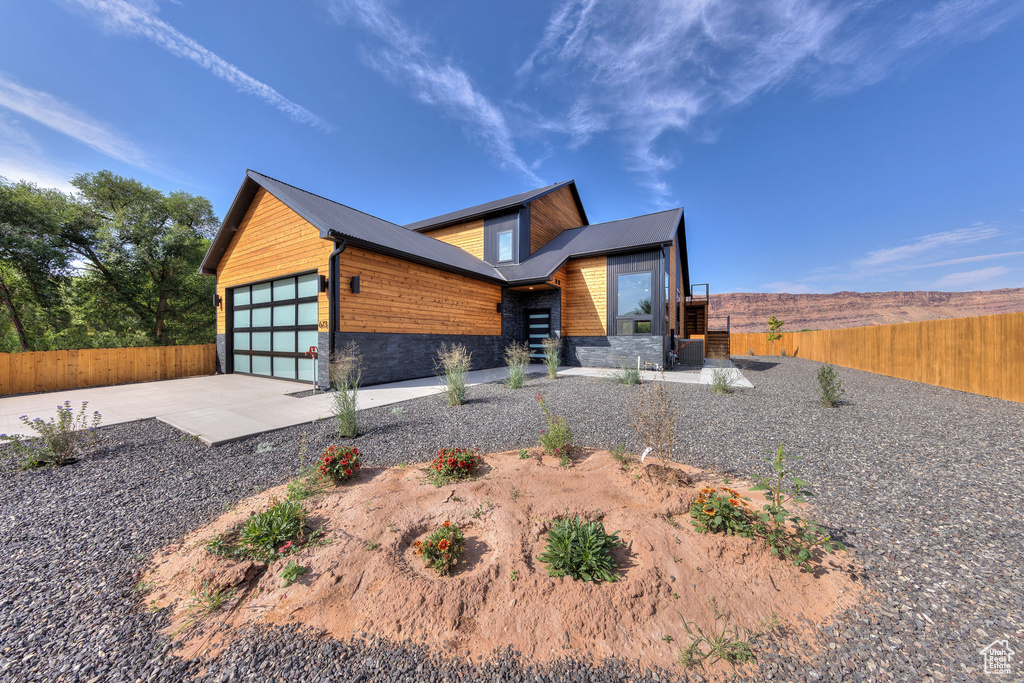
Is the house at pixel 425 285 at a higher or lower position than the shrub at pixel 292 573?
higher

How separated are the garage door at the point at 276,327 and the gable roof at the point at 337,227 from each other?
1.35 metres

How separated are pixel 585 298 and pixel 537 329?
2141 millimetres

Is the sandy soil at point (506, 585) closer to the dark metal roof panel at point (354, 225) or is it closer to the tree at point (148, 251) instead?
the dark metal roof panel at point (354, 225)

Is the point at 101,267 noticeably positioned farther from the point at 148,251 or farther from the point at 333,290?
the point at 333,290

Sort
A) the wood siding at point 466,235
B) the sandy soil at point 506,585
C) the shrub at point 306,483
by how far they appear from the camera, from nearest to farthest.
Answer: the sandy soil at point 506,585 → the shrub at point 306,483 → the wood siding at point 466,235

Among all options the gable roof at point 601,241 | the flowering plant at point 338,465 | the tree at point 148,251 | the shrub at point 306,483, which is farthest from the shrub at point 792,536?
the tree at point 148,251

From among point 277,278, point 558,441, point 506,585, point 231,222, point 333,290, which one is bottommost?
point 506,585

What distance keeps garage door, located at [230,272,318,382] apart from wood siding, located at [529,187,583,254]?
8.54 metres

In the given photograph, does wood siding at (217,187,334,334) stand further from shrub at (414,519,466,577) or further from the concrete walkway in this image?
shrub at (414,519,466,577)

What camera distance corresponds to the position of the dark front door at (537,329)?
40.4 feet

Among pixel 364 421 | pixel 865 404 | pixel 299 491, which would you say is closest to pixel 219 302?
pixel 364 421

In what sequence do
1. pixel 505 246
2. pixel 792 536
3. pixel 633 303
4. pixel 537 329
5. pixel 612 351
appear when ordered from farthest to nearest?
1. pixel 505 246
2. pixel 537 329
3. pixel 612 351
4. pixel 633 303
5. pixel 792 536

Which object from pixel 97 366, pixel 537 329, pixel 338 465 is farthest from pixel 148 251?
pixel 338 465

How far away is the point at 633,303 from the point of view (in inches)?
439
